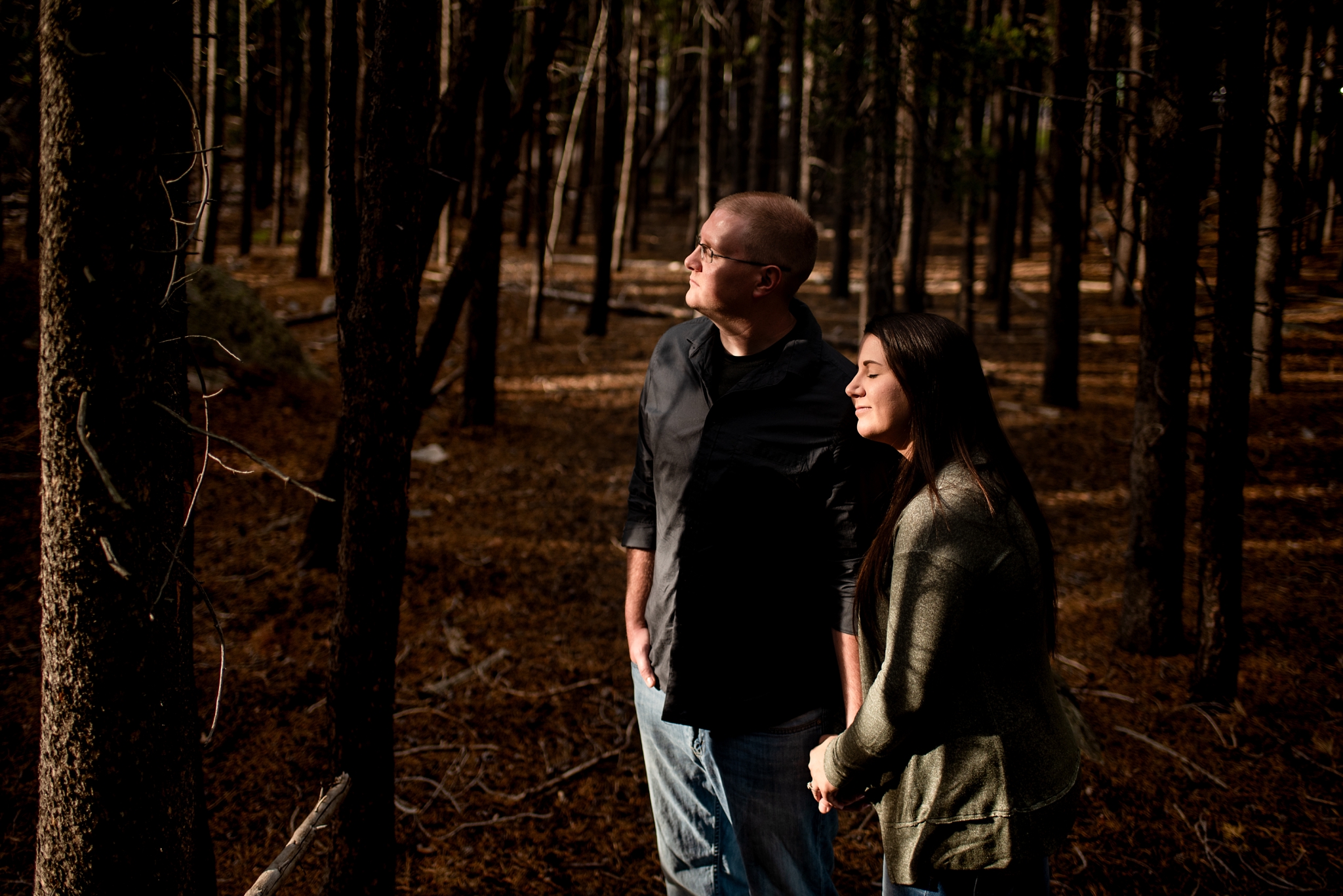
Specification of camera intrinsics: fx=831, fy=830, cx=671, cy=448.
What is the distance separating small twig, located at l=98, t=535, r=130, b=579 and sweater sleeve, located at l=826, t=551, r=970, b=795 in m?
1.48

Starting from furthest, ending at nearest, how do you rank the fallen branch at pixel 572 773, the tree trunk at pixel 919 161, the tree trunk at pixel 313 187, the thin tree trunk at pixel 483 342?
the tree trunk at pixel 313 187 → the thin tree trunk at pixel 483 342 → the tree trunk at pixel 919 161 → the fallen branch at pixel 572 773

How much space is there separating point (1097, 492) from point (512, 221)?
69.7 ft

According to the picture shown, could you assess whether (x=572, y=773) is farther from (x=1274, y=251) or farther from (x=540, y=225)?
(x=1274, y=251)

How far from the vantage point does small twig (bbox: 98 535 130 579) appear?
4.84ft

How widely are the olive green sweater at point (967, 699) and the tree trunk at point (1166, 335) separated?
343 centimetres

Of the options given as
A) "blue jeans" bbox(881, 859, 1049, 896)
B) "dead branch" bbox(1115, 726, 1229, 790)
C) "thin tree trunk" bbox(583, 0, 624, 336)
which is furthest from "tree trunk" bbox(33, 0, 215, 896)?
"thin tree trunk" bbox(583, 0, 624, 336)

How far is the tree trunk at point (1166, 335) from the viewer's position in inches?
167

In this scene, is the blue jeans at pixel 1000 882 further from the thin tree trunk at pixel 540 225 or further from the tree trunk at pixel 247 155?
the tree trunk at pixel 247 155

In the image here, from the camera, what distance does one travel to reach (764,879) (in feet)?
7.29

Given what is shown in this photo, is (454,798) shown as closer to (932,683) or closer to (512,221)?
(932,683)

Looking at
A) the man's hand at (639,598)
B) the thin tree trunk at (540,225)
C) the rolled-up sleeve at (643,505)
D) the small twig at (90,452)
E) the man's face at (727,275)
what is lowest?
the man's hand at (639,598)

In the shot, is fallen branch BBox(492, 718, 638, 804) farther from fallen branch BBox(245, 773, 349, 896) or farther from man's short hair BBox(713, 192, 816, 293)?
man's short hair BBox(713, 192, 816, 293)

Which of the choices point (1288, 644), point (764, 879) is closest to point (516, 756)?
point (764, 879)

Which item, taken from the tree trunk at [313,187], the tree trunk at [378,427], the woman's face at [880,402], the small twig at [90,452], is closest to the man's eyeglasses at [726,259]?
the woman's face at [880,402]
